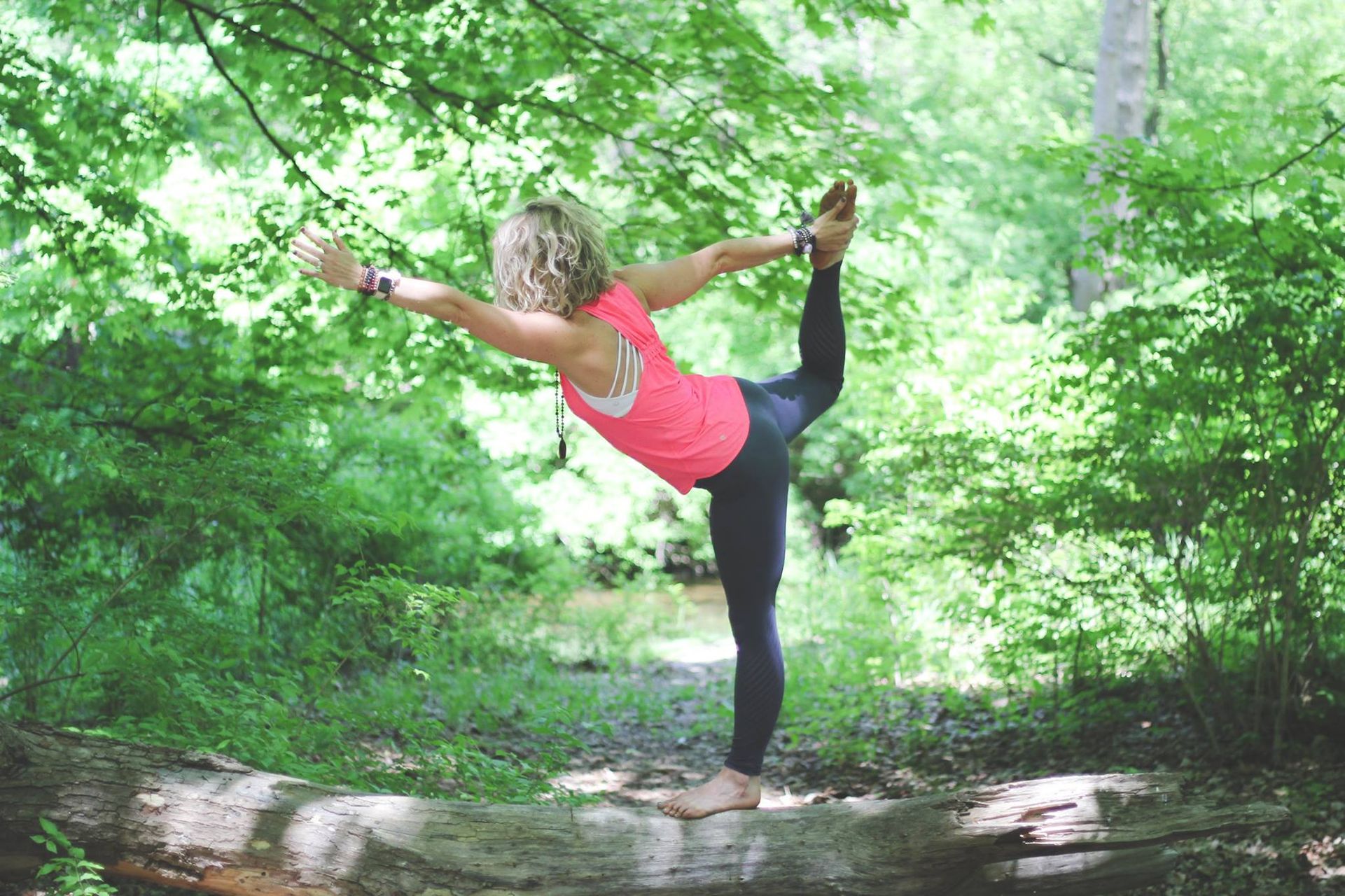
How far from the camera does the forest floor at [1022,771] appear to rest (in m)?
3.94

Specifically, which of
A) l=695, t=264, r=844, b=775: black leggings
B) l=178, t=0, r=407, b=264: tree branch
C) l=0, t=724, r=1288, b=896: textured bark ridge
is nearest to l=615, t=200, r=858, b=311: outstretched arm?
l=695, t=264, r=844, b=775: black leggings

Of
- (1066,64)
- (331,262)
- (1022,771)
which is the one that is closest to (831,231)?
(331,262)

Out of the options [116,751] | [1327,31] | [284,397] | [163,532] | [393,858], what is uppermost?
[1327,31]

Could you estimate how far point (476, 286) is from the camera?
587 centimetres

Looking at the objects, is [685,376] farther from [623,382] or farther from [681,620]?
[681,620]

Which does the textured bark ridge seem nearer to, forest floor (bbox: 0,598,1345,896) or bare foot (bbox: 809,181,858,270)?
forest floor (bbox: 0,598,1345,896)

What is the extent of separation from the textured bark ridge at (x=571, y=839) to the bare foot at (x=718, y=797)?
0.05 meters

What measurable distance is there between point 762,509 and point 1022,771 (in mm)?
2847

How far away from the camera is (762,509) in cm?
313

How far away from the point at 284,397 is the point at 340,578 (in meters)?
2.01

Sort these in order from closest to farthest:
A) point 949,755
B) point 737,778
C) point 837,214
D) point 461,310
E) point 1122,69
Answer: point 461,310 < point 737,778 < point 837,214 < point 949,755 < point 1122,69

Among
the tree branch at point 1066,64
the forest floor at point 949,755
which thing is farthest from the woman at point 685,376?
the tree branch at point 1066,64

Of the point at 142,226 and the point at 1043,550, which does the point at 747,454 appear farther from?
the point at 142,226

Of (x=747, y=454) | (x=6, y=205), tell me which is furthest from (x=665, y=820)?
(x=6, y=205)
